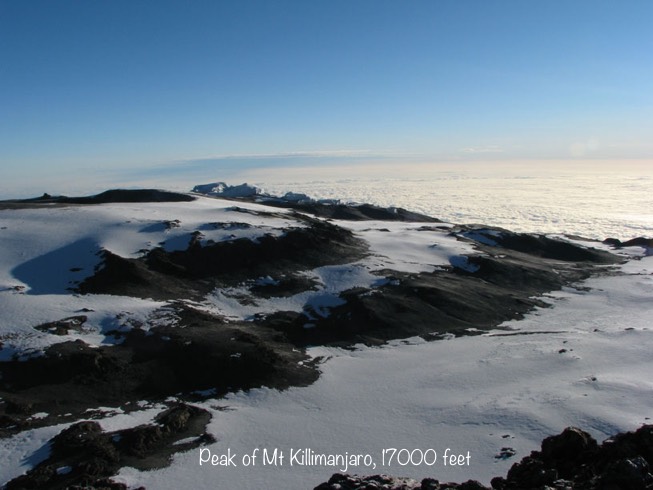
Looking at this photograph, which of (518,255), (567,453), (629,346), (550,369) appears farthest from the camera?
(518,255)

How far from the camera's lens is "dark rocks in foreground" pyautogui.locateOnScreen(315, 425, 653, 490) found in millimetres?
17062

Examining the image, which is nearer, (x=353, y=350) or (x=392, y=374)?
(x=392, y=374)

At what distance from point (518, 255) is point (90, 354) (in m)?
80.0

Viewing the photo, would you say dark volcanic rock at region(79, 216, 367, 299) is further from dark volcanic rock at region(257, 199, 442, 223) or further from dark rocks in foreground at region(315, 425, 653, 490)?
dark volcanic rock at region(257, 199, 442, 223)

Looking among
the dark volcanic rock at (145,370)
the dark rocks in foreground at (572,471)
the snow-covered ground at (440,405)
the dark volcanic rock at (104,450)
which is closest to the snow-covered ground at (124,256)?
the dark volcanic rock at (145,370)

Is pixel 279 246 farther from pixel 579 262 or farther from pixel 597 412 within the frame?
pixel 579 262

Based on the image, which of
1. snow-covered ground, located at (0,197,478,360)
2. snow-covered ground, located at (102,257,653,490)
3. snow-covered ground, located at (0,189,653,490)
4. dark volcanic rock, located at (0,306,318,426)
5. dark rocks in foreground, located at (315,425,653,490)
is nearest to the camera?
dark rocks in foreground, located at (315,425,653,490)

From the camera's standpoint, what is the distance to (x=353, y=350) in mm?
54375

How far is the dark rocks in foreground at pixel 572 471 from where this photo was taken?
672 inches

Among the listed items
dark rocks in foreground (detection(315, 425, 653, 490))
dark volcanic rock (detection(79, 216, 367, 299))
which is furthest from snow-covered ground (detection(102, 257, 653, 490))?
dark volcanic rock (detection(79, 216, 367, 299))

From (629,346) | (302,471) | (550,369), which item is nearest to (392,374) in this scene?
(550,369)

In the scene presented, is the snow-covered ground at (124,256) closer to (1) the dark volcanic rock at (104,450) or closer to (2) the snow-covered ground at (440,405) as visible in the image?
(1) the dark volcanic rock at (104,450)

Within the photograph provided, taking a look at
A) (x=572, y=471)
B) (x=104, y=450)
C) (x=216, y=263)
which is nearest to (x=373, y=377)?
(x=104, y=450)

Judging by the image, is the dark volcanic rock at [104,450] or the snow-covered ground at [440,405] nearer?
the dark volcanic rock at [104,450]
